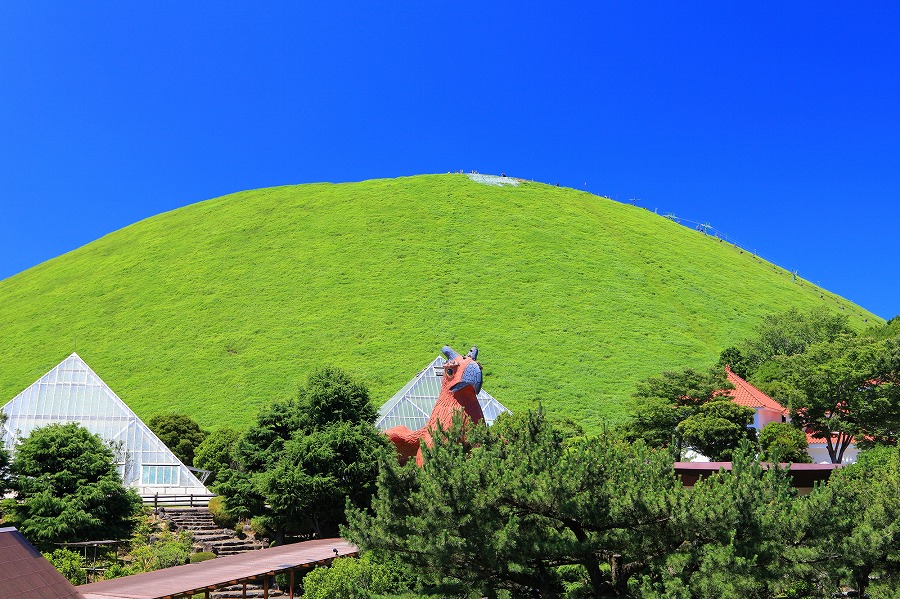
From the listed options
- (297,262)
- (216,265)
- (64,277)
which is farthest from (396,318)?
(64,277)

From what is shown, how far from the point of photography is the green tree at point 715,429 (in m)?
34.2

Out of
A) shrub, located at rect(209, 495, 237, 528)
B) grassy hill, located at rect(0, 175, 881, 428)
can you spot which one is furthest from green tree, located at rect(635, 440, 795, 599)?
grassy hill, located at rect(0, 175, 881, 428)

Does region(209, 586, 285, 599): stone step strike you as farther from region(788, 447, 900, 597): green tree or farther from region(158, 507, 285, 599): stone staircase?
region(788, 447, 900, 597): green tree

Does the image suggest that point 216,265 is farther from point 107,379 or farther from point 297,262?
point 107,379

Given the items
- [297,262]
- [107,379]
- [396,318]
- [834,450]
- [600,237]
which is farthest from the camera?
[600,237]

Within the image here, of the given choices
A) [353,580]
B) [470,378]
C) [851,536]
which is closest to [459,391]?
[470,378]

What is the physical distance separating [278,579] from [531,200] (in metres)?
76.9

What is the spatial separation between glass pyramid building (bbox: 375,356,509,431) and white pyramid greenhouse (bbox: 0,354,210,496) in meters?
8.96

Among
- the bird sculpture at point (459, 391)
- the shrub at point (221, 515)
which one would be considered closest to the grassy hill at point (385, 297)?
the shrub at point (221, 515)

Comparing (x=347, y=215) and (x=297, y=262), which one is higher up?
(x=347, y=215)

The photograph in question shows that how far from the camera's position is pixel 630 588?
41.6 feet

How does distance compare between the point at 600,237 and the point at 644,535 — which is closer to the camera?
the point at 644,535

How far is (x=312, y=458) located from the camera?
24.0 metres

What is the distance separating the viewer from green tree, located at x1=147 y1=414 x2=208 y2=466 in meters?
43.7
